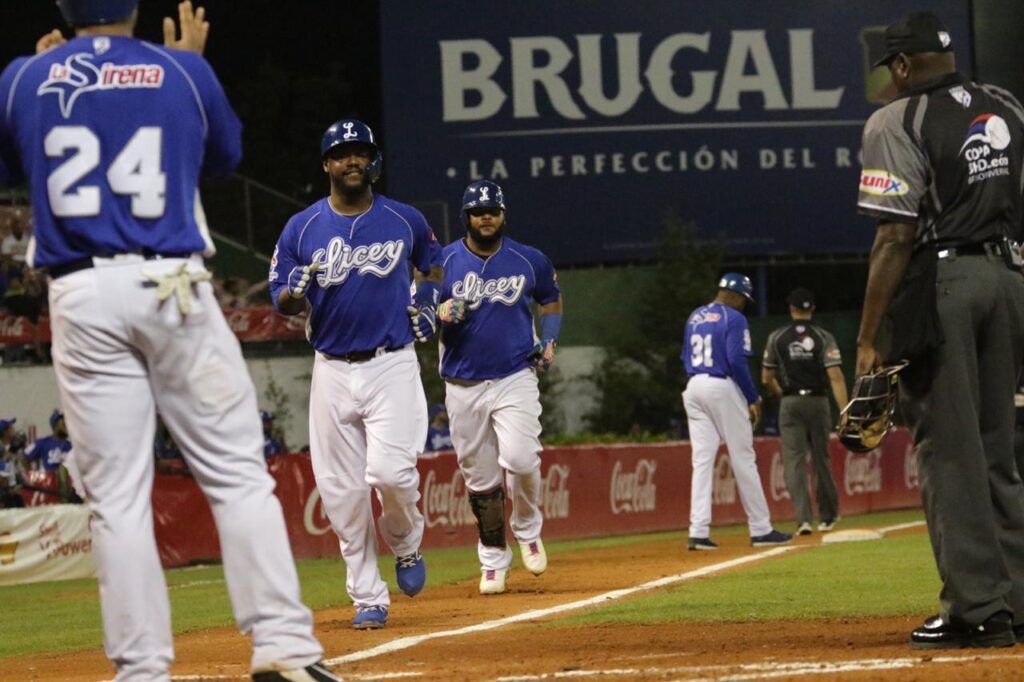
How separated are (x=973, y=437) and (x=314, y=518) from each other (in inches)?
498

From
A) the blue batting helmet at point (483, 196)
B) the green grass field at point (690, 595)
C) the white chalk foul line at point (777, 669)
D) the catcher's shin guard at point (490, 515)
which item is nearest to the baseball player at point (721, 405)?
the green grass field at point (690, 595)

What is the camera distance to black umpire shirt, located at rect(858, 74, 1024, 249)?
20.4ft

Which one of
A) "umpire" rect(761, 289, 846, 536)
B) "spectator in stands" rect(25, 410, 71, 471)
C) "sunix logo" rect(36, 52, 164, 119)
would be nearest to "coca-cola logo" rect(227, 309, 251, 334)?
"spectator in stands" rect(25, 410, 71, 471)

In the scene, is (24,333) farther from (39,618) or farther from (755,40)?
(755,40)

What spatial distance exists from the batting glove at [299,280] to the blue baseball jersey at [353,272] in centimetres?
31

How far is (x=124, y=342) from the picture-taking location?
5.02 m

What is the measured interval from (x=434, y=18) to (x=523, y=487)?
2071 cm

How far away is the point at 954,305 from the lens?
629cm

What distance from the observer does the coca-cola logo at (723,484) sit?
74.4 feet

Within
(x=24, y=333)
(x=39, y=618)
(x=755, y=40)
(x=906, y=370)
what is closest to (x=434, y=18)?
(x=755, y=40)

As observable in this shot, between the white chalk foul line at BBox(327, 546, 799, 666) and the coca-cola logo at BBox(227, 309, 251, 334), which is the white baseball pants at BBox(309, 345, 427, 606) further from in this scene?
the coca-cola logo at BBox(227, 309, 251, 334)

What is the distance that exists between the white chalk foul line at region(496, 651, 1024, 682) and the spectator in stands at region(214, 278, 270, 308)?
822 inches

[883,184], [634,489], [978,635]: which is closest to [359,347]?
[883,184]

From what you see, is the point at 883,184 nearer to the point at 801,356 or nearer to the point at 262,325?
the point at 801,356
